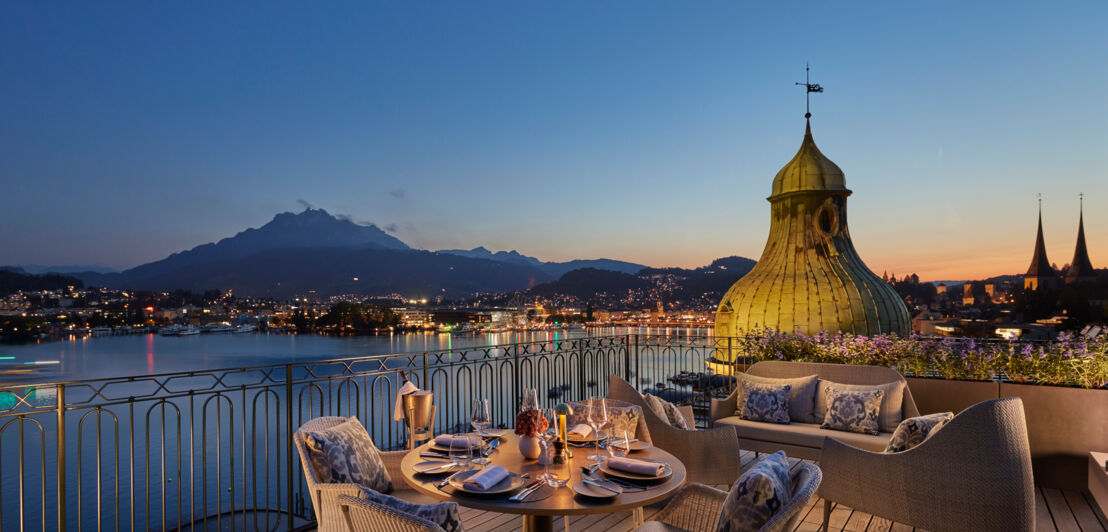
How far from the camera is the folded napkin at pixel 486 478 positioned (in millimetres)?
2133

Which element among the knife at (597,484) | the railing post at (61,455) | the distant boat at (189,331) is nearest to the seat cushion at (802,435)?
the knife at (597,484)

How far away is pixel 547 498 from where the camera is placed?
2.09 metres

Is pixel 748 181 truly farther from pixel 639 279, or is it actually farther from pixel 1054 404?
A: pixel 639 279

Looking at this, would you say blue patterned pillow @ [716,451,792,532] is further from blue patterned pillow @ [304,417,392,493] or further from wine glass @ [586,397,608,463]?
blue patterned pillow @ [304,417,392,493]

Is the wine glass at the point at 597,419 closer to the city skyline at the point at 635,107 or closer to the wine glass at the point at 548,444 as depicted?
the wine glass at the point at 548,444

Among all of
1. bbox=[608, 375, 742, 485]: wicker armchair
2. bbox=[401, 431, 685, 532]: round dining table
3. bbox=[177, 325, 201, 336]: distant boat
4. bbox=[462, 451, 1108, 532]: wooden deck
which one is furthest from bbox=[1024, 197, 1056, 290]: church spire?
bbox=[177, 325, 201, 336]: distant boat

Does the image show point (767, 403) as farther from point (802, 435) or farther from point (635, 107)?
point (635, 107)

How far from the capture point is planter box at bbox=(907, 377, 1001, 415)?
4.63 m

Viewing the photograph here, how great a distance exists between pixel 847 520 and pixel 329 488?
3.53 metres

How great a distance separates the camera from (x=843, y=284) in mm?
13633

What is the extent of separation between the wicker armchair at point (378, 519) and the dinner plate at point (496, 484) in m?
0.40

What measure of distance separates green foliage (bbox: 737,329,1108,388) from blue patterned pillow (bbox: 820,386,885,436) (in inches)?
→ 41.2

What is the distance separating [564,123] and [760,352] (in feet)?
38.3

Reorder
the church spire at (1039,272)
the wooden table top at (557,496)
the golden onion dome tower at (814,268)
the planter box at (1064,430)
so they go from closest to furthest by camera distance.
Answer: the wooden table top at (557,496) → the planter box at (1064,430) → the golden onion dome tower at (814,268) → the church spire at (1039,272)
